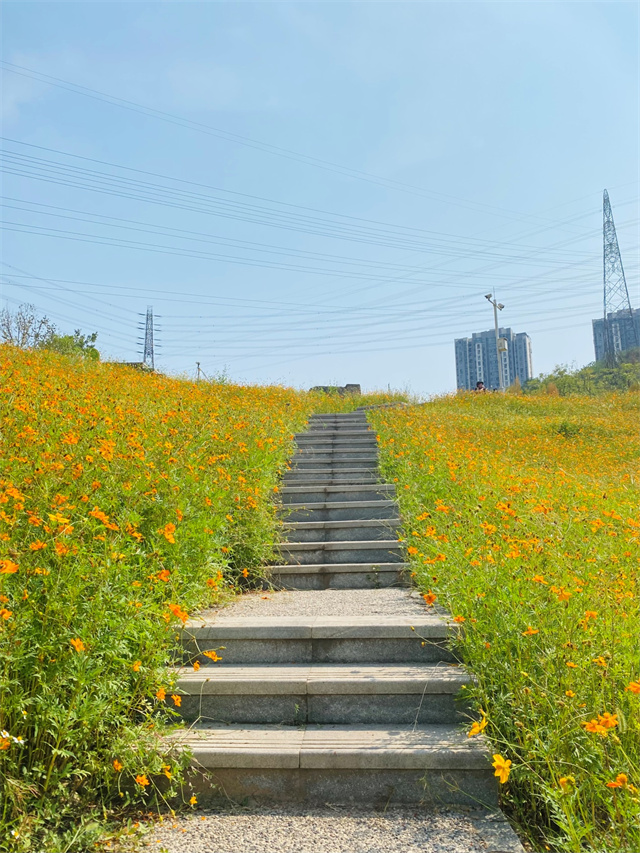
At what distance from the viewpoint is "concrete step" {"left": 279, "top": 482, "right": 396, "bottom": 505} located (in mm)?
6723

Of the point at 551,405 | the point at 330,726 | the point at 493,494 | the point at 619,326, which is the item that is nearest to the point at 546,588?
the point at 330,726

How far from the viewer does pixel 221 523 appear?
14.3 feet

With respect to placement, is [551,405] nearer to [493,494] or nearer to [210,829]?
[493,494]

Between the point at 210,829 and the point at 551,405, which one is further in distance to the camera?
the point at 551,405

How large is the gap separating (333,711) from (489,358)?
2310 inches

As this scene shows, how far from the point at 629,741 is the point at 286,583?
121 inches

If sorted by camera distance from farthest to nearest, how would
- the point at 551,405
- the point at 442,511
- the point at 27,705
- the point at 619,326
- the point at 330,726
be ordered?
the point at 619,326, the point at 551,405, the point at 442,511, the point at 330,726, the point at 27,705

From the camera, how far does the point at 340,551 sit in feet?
18.0

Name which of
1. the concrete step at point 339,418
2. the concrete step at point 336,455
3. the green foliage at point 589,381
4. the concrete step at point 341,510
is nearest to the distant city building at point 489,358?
the green foliage at point 589,381

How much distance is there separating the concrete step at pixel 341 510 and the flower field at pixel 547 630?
0.26 meters

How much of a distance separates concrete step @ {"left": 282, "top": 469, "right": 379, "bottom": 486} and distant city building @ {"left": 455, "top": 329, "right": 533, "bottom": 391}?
166ft

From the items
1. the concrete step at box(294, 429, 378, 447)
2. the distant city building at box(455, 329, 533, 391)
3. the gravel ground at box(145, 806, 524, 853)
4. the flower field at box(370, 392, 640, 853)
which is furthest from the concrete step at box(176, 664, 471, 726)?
the distant city building at box(455, 329, 533, 391)

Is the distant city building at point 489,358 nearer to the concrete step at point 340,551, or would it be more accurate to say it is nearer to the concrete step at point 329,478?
the concrete step at point 329,478

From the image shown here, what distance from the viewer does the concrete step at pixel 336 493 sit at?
6.72 m
